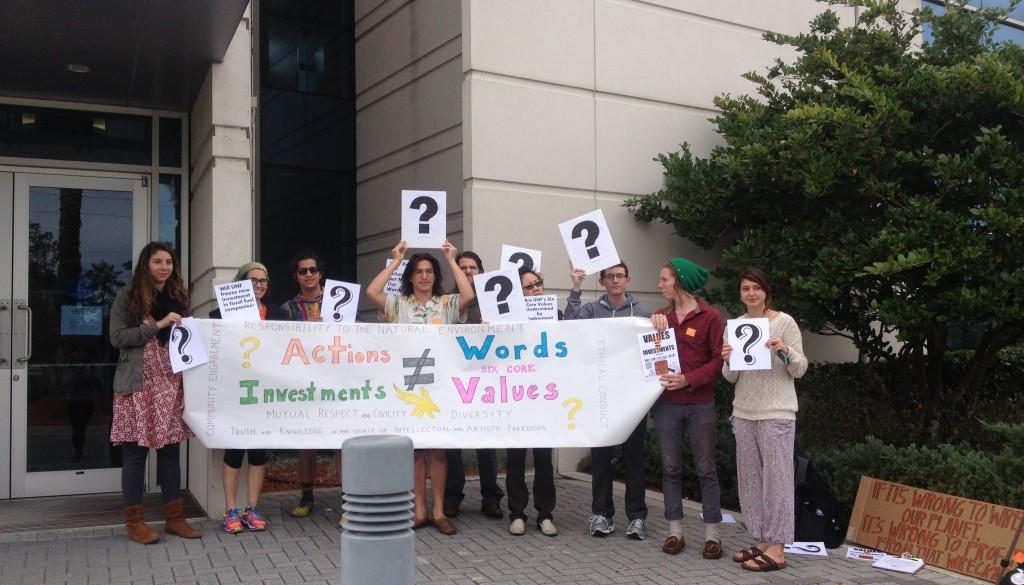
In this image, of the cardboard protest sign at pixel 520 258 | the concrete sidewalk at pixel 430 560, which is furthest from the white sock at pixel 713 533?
the cardboard protest sign at pixel 520 258

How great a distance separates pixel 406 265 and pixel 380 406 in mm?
1084

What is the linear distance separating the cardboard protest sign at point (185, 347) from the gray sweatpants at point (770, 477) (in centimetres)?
380

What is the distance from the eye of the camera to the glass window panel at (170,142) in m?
8.84

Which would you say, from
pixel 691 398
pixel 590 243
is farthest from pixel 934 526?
pixel 590 243

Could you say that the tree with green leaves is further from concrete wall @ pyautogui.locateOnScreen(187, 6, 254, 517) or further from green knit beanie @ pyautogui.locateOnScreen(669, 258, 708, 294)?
concrete wall @ pyautogui.locateOnScreen(187, 6, 254, 517)

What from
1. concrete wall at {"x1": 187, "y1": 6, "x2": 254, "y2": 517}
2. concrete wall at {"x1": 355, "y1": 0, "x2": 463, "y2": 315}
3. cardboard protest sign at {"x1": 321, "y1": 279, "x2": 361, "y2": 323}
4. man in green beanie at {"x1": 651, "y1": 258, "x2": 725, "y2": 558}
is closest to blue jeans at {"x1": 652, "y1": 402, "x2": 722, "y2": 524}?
man in green beanie at {"x1": 651, "y1": 258, "x2": 725, "y2": 558}

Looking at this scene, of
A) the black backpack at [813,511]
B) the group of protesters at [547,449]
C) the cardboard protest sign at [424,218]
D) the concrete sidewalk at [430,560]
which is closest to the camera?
the concrete sidewalk at [430,560]

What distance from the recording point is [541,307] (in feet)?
22.9

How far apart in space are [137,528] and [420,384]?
218 cm

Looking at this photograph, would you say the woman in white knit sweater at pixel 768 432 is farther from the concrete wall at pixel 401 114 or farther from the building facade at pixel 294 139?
the concrete wall at pixel 401 114

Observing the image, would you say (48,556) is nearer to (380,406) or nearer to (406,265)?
(380,406)

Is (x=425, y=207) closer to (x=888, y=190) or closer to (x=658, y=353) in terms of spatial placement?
(x=658, y=353)

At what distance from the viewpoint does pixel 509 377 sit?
22.7 ft

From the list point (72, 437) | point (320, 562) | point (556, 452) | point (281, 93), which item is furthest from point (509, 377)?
point (281, 93)
